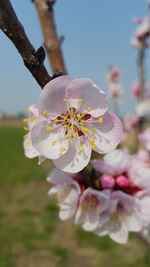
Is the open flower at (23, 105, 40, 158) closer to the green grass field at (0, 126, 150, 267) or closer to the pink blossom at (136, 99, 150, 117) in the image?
the green grass field at (0, 126, 150, 267)

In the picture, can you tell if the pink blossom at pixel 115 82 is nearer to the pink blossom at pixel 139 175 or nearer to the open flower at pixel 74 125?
the pink blossom at pixel 139 175

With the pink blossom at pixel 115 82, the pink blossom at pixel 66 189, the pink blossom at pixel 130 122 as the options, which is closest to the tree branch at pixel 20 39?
the pink blossom at pixel 66 189

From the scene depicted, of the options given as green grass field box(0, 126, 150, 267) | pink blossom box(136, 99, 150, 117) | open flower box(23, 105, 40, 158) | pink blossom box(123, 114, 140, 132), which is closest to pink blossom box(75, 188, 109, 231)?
open flower box(23, 105, 40, 158)

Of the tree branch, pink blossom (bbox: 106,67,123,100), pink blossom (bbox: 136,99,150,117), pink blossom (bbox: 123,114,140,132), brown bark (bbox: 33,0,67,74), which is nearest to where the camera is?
the tree branch

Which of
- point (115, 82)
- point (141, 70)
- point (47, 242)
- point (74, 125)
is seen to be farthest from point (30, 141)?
point (115, 82)

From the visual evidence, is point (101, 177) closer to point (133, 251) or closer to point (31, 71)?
point (31, 71)

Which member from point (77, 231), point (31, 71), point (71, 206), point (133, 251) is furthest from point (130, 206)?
point (77, 231)
